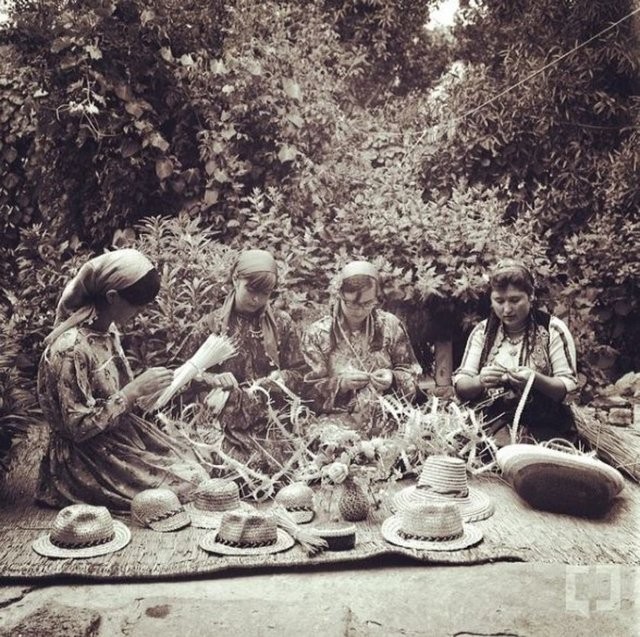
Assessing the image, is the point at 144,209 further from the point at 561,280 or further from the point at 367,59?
the point at 561,280

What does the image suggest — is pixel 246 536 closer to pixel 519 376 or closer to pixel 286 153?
pixel 519 376

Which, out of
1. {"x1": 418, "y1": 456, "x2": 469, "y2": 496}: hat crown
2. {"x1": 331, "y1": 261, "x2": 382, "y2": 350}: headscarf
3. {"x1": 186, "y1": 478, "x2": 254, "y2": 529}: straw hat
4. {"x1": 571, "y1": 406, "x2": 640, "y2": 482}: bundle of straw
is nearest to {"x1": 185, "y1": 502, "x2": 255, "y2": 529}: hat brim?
{"x1": 186, "y1": 478, "x2": 254, "y2": 529}: straw hat

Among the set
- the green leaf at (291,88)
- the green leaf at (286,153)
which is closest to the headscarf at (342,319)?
the green leaf at (286,153)

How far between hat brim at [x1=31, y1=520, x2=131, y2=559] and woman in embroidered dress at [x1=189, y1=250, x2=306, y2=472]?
100 centimetres

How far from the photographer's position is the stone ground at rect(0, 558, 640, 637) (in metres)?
2.84

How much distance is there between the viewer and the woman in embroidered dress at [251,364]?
457 centimetres

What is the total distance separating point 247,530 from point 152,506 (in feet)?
1.88

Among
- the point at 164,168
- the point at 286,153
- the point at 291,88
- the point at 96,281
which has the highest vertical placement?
the point at 291,88

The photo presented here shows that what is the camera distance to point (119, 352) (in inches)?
161

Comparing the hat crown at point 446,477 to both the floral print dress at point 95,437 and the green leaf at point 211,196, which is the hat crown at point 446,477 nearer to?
the floral print dress at point 95,437

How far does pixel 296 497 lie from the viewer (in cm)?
398

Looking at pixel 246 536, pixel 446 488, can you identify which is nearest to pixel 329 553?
pixel 246 536

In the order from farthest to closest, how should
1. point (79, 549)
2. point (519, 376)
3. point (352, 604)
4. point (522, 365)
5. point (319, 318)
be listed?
point (319, 318), point (522, 365), point (519, 376), point (79, 549), point (352, 604)

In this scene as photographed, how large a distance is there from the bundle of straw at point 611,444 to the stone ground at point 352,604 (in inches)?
58.3
